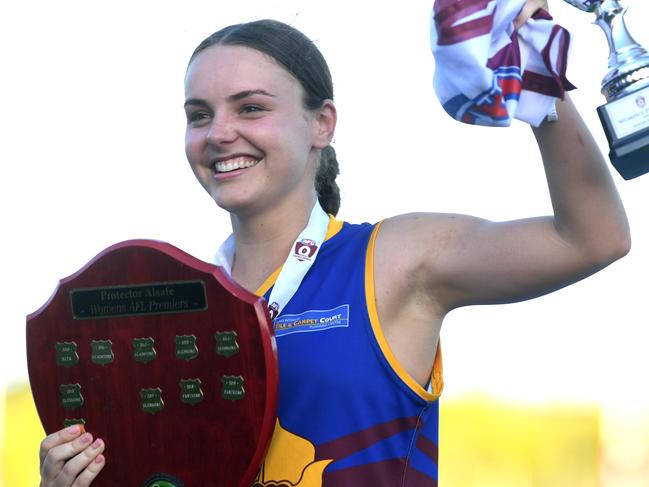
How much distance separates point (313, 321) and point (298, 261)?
0.19m

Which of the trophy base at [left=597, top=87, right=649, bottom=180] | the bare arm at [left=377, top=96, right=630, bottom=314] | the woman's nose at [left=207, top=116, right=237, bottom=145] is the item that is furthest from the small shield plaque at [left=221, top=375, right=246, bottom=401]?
the trophy base at [left=597, top=87, right=649, bottom=180]

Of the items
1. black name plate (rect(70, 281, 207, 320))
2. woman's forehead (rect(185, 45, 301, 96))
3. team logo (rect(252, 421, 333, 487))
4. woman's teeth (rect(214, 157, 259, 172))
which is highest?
woman's forehead (rect(185, 45, 301, 96))

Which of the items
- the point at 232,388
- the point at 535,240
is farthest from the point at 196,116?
the point at 535,240

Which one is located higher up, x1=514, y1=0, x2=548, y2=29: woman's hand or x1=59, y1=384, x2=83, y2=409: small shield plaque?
x1=514, y1=0, x2=548, y2=29: woman's hand

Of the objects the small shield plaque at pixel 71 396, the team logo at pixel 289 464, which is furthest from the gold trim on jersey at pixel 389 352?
the small shield plaque at pixel 71 396

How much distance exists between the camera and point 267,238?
8.90 ft

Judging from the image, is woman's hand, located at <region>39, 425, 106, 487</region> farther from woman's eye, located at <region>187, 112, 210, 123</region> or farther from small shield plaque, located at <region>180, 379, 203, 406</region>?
woman's eye, located at <region>187, 112, 210, 123</region>

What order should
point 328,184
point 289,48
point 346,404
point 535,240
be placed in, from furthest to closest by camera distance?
point 328,184
point 289,48
point 346,404
point 535,240

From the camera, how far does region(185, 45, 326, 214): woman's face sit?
2.55 m

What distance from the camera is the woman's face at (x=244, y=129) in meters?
2.55

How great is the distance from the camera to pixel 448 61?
1869 mm

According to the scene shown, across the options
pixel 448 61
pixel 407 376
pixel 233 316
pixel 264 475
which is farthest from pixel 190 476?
pixel 448 61

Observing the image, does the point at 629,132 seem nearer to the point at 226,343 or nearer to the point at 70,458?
the point at 226,343

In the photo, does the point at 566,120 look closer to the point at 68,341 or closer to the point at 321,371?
the point at 321,371
